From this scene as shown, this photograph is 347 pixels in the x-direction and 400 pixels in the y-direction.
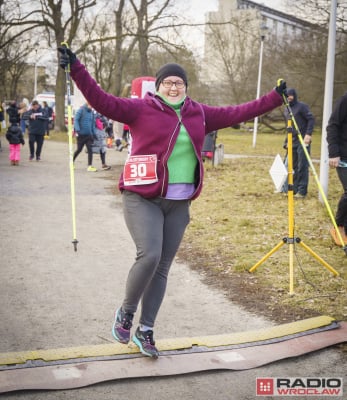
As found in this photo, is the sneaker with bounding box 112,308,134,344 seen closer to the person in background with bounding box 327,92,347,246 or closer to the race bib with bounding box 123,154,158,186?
the race bib with bounding box 123,154,158,186

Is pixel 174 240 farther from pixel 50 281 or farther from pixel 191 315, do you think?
pixel 50 281

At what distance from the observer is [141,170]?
14.2ft

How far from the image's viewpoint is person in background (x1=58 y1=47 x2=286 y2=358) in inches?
170

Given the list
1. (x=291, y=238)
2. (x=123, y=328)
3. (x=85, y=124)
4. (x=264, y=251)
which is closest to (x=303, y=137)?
(x=264, y=251)

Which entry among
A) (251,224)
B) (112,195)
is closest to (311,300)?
(251,224)

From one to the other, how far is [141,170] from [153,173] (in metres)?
0.10

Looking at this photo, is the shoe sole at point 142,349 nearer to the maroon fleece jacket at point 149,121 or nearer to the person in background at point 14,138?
the maroon fleece jacket at point 149,121

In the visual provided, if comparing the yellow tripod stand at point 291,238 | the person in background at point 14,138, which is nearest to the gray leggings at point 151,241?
→ the yellow tripod stand at point 291,238

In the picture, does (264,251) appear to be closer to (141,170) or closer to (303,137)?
(141,170)

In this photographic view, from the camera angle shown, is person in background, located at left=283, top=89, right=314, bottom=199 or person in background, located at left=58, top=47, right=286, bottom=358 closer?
person in background, located at left=58, top=47, right=286, bottom=358

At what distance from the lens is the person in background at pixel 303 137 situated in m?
12.1

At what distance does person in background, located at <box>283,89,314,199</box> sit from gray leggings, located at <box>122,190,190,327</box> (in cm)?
775

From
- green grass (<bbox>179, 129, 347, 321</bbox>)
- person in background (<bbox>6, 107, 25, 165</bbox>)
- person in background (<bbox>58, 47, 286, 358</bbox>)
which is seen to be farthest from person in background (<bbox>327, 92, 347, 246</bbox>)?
person in background (<bbox>6, 107, 25, 165</bbox>)

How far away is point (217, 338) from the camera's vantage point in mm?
4902
